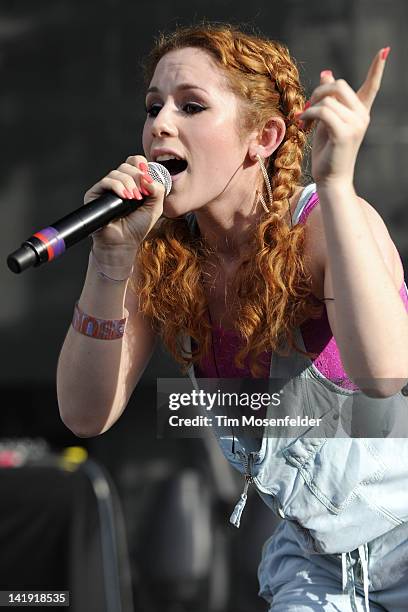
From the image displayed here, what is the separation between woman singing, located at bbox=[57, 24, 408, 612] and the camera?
2.07 m

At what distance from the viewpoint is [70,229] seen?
180cm

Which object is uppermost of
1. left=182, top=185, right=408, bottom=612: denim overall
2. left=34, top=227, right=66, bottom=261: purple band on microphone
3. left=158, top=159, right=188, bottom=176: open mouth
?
left=158, top=159, right=188, bottom=176: open mouth

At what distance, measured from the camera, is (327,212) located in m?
1.75

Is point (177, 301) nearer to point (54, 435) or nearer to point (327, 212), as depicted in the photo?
point (327, 212)

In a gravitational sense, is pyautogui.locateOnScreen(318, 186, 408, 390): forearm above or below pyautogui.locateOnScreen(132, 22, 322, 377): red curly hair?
below

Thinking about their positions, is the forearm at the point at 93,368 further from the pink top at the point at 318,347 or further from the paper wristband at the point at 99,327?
the pink top at the point at 318,347

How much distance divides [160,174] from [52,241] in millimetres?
333

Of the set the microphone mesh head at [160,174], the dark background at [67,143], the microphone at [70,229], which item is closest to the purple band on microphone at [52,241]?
the microphone at [70,229]

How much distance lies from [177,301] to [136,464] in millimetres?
2512

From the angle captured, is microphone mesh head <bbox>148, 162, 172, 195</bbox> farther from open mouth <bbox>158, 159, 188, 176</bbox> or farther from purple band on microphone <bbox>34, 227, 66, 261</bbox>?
purple band on microphone <bbox>34, 227, 66, 261</bbox>

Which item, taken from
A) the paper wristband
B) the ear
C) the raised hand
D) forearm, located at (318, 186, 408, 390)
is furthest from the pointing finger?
the paper wristband

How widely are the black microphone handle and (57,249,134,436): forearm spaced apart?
0.21 meters

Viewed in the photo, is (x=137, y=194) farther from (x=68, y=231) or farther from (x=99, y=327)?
(x=99, y=327)

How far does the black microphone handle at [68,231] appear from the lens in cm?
171
